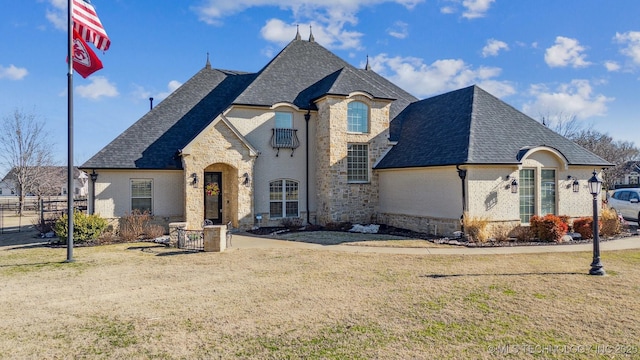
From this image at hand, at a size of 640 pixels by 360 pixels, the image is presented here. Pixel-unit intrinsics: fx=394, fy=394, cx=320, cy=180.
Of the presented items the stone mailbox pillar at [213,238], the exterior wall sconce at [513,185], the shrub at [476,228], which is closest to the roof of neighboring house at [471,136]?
the exterior wall sconce at [513,185]

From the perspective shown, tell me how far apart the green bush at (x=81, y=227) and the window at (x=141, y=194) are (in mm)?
2509

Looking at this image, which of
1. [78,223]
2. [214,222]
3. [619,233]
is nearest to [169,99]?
[214,222]

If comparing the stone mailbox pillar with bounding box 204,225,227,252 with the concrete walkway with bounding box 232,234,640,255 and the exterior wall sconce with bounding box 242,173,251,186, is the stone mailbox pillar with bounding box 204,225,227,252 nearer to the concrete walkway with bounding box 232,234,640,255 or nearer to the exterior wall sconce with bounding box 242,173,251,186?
the concrete walkway with bounding box 232,234,640,255

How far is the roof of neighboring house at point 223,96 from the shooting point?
18766 mm

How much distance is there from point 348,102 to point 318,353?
1560cm

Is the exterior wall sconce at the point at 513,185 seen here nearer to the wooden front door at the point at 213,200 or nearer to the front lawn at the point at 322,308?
the front lawn at the point at 322,308

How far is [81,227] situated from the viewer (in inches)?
597

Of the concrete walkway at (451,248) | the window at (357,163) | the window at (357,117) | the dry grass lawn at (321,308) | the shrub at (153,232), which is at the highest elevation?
the window at (357,117)

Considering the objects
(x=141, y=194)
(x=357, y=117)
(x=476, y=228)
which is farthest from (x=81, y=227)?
(x=476, y=228)

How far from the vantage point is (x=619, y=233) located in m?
16.6

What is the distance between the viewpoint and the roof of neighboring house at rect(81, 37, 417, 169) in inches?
739

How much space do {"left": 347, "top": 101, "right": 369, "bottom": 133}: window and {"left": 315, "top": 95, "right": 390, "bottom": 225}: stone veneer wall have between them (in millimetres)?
220

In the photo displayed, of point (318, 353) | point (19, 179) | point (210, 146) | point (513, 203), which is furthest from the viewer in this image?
point (19, 179)

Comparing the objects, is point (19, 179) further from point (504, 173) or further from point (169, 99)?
point (504, 173)
